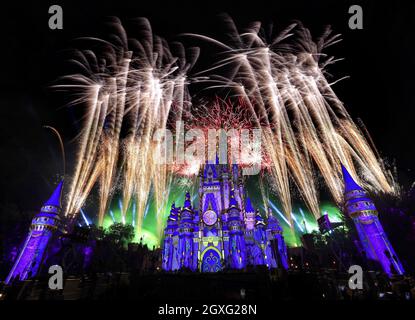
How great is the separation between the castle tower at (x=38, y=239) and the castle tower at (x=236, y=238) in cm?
3328

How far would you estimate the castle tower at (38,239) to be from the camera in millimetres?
37812

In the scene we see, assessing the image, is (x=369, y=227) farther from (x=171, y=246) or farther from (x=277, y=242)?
(x=171, y=246)

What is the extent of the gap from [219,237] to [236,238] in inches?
157

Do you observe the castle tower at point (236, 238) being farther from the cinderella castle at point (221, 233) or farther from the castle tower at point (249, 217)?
the castle tower at point (249, 217)

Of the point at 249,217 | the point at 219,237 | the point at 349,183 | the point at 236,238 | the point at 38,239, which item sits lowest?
the point at 38,239

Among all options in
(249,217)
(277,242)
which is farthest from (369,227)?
(249,217)

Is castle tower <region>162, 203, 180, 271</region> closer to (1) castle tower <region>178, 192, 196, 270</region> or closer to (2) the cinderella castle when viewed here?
(2) the cinderella castle

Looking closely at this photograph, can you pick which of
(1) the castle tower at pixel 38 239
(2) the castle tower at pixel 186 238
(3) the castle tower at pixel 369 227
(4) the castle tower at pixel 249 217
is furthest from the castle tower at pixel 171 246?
(3) the castle tower at pixel 369 227

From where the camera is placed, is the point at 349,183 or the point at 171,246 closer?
the point at 349,183

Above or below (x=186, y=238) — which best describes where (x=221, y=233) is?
above

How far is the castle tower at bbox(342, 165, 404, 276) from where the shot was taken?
3353 centimetres

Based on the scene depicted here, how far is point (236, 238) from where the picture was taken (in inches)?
1945

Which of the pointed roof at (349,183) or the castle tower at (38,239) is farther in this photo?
the pointed roof at (349,183)

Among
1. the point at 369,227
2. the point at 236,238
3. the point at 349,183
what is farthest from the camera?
the point at 236,238
